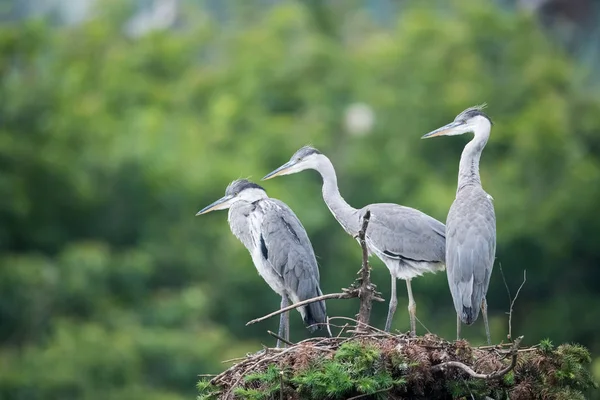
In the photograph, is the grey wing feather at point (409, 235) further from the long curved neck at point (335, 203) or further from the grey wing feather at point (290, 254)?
the grey wing feather at point (290, 254)

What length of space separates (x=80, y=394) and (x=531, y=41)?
63.8 ft

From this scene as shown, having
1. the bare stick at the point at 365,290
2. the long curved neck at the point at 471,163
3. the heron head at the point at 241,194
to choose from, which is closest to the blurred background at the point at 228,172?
the heron head at the point at 241,194

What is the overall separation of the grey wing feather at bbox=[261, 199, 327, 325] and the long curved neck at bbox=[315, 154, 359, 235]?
0.27m

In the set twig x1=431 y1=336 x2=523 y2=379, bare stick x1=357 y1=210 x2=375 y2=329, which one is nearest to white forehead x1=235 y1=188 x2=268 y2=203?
bare stick x1=357 y1=210 x2=375 y2=329

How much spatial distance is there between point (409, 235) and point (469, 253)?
2.25ft

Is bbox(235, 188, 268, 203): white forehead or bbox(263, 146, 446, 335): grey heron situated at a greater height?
bbox(235, 188, 268, 203): white forehead

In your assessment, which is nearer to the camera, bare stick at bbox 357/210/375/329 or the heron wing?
bare stick at bbox 357/210/375/329

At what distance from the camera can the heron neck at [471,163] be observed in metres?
9.02

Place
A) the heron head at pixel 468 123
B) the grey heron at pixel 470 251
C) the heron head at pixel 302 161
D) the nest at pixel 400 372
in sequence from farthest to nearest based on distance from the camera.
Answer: the heron head at pixel 302 161 < the heron head at pixel 468 123 < the grey heron at pixel 470 251 < the nest at pixel 400 372

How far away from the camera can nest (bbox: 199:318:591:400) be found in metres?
6.97

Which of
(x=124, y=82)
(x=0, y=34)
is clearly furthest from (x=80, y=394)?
(x=124, y=82)

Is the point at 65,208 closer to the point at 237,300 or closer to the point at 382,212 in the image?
the point at 237,300

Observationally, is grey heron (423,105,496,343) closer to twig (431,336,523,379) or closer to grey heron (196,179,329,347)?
grey heron (196,179,329,347)

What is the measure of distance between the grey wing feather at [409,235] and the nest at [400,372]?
5.62 ft
